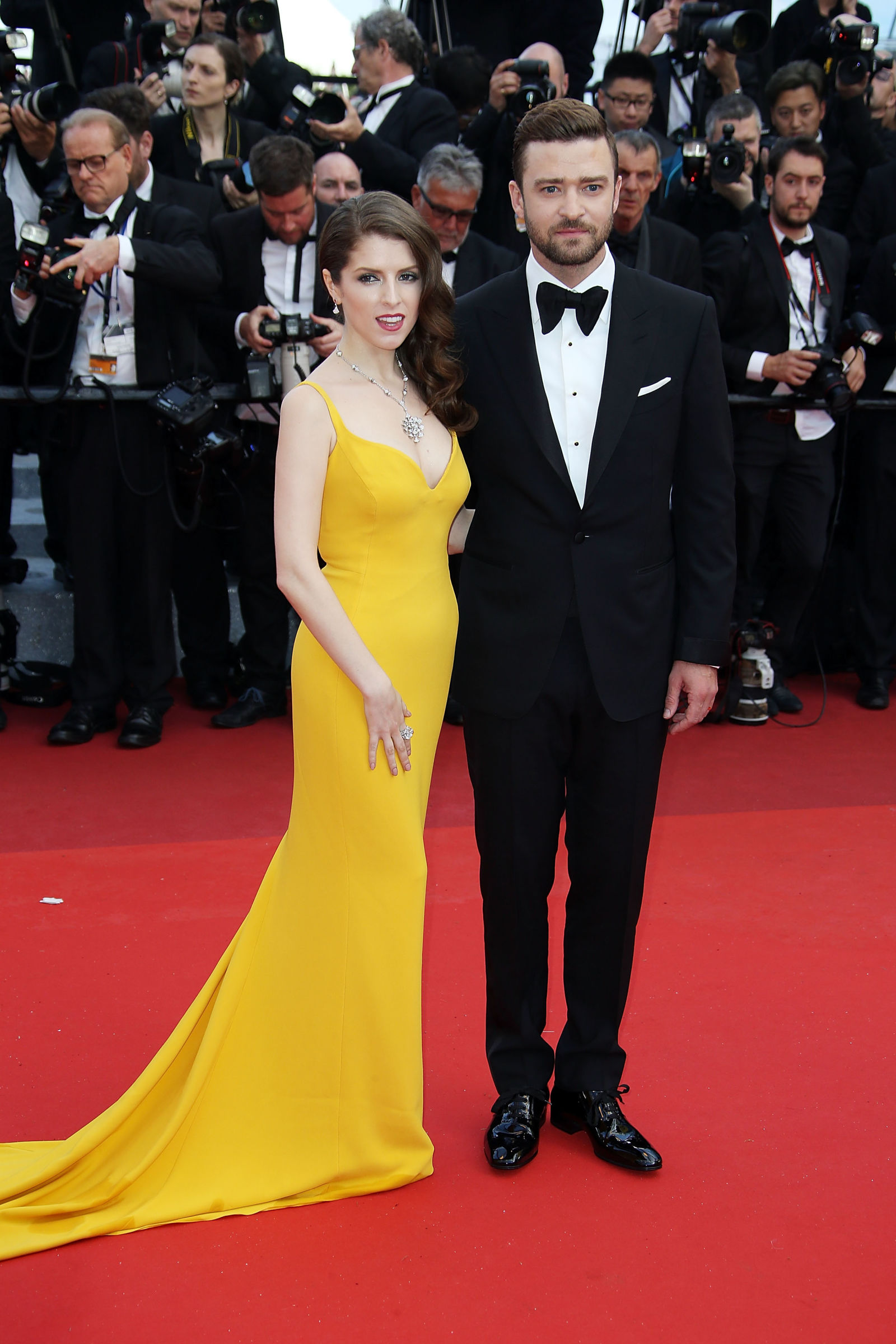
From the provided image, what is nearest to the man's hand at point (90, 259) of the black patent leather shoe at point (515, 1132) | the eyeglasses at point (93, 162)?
the eyeglasses at point (93, 162)

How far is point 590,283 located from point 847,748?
2.92 metres

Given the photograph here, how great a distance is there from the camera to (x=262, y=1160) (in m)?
2.30

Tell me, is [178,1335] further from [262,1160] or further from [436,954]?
[436,954]

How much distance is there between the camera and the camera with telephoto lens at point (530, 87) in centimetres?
529

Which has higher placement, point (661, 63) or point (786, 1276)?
point (661, 63)

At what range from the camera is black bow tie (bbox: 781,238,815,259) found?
4.91m

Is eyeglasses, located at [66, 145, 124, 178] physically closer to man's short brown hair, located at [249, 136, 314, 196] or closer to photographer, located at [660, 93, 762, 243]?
man's short brown hair, located at [249, 136, 314, 196]

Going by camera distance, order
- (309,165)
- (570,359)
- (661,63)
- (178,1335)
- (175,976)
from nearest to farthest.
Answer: (178,1335) → (570,359) → (175,976) → (309,165) → (661,63)

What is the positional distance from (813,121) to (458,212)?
1883 mm

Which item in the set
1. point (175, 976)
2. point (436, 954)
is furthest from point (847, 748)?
point (175, 976)

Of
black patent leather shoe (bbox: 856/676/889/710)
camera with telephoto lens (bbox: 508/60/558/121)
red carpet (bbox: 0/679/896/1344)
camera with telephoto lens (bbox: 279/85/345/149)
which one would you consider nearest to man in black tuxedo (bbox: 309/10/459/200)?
camera with telephoto lens (bbox: 279/85/345/149)

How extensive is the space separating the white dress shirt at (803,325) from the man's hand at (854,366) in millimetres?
145

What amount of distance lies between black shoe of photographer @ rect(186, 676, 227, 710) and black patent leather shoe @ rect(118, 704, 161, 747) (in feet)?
1.13

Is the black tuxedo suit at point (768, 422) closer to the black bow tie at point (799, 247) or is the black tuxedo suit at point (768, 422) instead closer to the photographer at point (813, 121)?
the black bow tie at point (799, 247)
